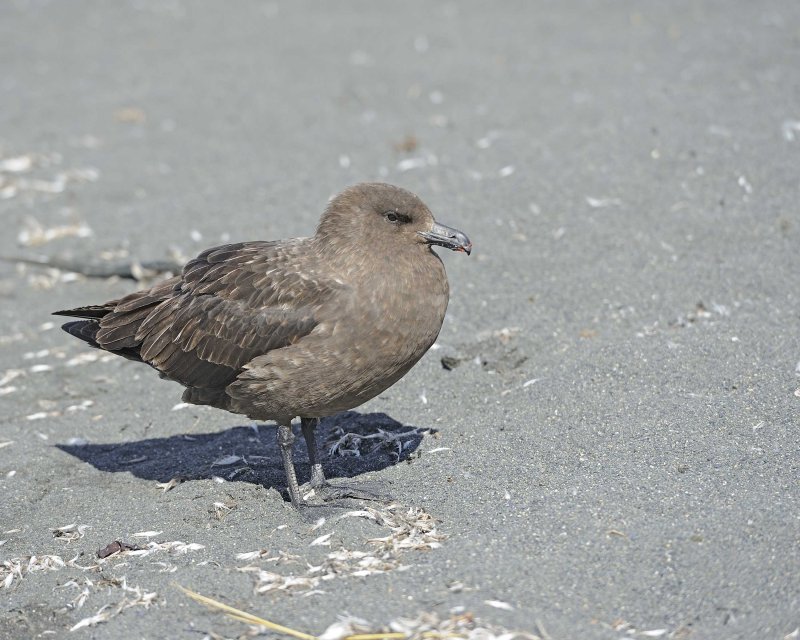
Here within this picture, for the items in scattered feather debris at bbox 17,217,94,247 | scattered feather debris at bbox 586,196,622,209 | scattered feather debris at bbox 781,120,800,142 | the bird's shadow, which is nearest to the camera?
the bird's shadow

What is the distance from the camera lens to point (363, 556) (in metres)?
4.94

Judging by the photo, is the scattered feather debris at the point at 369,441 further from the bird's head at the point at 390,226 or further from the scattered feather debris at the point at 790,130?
the scattered feather debris at the point at 790,130

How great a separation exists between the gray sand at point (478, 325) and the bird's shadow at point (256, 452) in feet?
0.08

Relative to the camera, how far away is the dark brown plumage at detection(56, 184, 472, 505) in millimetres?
5305

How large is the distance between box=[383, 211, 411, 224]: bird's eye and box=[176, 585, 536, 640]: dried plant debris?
83.7 inches

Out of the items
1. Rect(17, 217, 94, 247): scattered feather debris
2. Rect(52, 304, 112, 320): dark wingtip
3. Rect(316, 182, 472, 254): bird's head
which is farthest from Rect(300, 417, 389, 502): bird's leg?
Rect(17, 217, 94, 247): scattered feather debris

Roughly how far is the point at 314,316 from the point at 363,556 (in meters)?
1.24

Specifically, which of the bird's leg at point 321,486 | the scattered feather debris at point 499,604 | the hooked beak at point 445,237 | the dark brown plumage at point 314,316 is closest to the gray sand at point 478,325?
the scattered feather debris at point 499,604

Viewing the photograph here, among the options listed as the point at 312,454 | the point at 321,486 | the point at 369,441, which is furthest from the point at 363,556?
the point at 369,441

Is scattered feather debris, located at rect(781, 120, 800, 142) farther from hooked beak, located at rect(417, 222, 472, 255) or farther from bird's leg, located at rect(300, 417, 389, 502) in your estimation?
bird's leg, located at rect(300, 417, 389, 502)

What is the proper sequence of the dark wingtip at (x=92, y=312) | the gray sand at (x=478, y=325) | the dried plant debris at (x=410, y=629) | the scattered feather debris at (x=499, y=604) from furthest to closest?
the dark wingtip at (x=92, y=312) < the gray sand at (x=478, y=325) < the scattered feather debris at (x=499, y=604) < the dried plant debris at (x=410, y=629)

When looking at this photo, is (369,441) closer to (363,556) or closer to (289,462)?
(289,462)

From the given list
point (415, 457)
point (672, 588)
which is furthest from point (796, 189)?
point (672, 588)

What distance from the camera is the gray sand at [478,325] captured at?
15.4 feet
